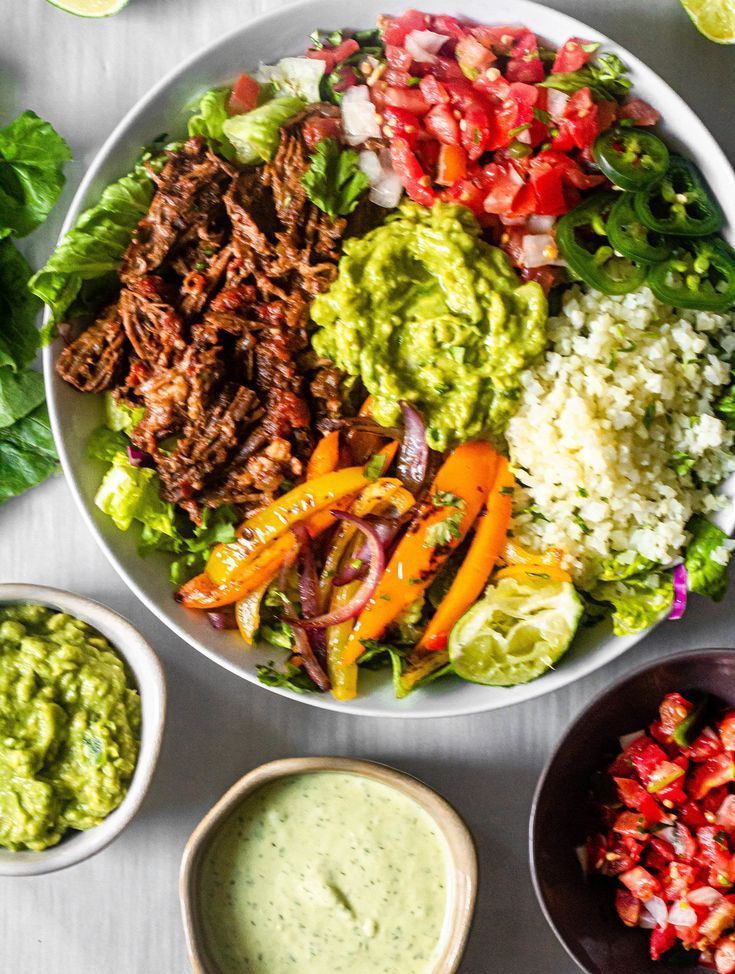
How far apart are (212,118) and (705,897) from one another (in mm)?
2801

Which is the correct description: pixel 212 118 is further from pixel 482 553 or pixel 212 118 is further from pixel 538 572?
pixel 538 572

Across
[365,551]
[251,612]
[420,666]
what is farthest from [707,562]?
[251,612]

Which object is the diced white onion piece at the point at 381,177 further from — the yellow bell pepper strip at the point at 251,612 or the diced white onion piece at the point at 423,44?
the yellow bell pepper strip at the point at 251,612

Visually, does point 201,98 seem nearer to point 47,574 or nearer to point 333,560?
point 333,560

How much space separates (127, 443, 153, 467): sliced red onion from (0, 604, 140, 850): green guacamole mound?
1.91 feet

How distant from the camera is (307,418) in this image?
9.28ft

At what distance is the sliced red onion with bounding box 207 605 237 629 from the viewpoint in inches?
116

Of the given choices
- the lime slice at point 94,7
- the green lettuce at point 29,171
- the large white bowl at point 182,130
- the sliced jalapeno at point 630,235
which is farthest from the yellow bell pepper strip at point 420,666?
the lime slice at point 94,7

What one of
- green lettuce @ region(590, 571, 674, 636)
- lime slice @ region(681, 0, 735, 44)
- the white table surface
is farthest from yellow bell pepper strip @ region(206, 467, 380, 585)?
lime slice @ region(681, 0, 735, 44)

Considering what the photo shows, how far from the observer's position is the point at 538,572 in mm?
2785

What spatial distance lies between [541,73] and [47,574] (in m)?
2.28

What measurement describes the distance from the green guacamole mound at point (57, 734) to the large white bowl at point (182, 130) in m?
0.33

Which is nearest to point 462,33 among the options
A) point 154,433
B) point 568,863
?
point 154,433

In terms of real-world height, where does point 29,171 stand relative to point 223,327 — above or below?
above
